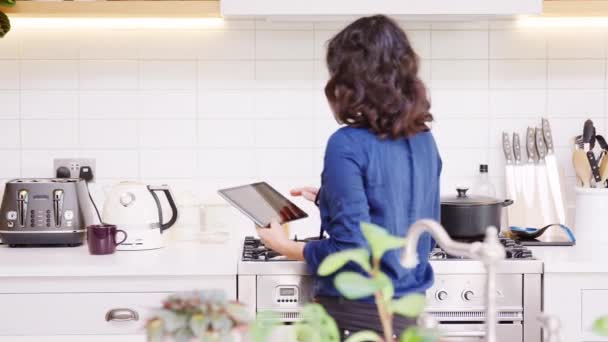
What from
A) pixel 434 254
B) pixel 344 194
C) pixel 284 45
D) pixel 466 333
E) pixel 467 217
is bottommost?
pixel 466 333

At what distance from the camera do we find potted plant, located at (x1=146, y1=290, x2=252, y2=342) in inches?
38.6

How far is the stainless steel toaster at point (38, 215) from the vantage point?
2.63 metres

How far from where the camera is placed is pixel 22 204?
8.64 ft

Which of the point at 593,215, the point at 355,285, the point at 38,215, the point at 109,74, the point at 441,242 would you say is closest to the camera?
the point at 355,285

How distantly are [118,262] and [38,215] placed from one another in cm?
39

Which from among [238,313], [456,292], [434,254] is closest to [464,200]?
[434,254]

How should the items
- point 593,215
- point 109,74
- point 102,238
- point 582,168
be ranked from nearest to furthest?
point 102,238, point 593,215, point 582,168, point 109,74

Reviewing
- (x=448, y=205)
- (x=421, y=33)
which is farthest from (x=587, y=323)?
(x=421, y=33)

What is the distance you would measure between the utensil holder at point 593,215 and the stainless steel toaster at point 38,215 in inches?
64.2

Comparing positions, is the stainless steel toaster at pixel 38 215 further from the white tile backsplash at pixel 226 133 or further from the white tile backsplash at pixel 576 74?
the white tile backsplash at pixel 576 74

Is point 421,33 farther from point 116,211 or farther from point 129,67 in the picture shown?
point 116,211

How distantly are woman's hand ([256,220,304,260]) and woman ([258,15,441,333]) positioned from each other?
9.0 inches

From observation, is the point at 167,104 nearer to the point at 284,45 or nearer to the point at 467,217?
the point at 284,45

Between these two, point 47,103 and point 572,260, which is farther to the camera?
point 47,103
